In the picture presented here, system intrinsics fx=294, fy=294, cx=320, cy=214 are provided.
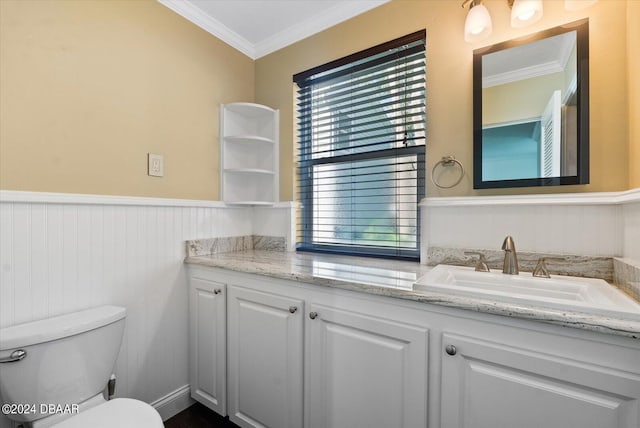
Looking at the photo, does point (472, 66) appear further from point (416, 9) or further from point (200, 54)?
point (200, 54)

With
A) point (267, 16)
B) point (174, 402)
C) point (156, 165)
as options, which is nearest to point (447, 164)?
point (267, 16)

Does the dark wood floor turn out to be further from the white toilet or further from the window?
the window

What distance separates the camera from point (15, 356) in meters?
1.05

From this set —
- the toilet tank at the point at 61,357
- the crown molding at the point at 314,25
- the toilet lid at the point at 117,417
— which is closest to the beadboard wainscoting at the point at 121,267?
the toilet tank at the point at 61,357

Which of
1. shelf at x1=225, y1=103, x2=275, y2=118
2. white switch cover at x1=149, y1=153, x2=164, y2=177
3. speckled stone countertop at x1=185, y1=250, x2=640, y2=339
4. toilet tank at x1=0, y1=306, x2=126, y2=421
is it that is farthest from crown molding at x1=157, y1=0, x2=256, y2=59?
toilet tank at x1=0, y1=306, x2=126, y2=421

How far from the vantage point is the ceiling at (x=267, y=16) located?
1.80 metres

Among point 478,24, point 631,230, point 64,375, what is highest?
point 478,24

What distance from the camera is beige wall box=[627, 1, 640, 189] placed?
1063 millimetres

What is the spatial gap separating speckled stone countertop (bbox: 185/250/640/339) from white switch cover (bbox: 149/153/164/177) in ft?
1.74

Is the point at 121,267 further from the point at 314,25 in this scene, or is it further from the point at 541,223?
the point at 541,223

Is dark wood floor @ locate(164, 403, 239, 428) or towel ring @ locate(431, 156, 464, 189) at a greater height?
towel ring @ locate(431, 156, 464, 189)

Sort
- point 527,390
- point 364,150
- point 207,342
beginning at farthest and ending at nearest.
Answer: point 364,150 → point 207,342 → point 527,390

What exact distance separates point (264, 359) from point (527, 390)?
105cm

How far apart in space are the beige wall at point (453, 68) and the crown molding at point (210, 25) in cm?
14
